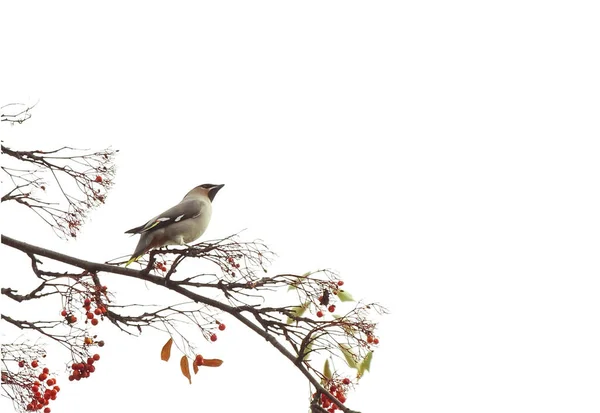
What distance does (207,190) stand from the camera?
5562mm

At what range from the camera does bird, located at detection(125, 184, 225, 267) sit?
4492 millimetres

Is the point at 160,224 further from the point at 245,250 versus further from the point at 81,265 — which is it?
the point at 245,250

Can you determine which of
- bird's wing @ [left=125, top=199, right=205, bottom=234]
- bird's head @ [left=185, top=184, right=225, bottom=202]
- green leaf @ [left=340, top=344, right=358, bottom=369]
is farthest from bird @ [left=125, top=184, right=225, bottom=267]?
green leaf @ [left=340, top=344, right=358, bottom=369]

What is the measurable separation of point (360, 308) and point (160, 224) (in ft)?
5.23

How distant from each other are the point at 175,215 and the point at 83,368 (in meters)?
1.37

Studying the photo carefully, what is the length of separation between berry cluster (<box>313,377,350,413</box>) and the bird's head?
227cm

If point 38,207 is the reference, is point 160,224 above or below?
above

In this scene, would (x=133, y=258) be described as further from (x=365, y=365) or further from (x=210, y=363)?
(x=365, y=365)

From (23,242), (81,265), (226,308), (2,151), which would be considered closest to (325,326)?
(226,308)

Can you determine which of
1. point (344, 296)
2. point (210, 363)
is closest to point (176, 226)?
point (210, 363)

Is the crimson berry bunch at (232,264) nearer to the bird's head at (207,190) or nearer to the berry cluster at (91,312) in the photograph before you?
the berry cluster at (91,312)

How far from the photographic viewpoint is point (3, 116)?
3709mm

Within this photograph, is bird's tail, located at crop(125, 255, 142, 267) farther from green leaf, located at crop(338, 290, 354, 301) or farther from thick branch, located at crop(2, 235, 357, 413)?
green leaf, located at crop(338, 290, 354, 301)

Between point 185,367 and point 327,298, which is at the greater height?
point 327,298
